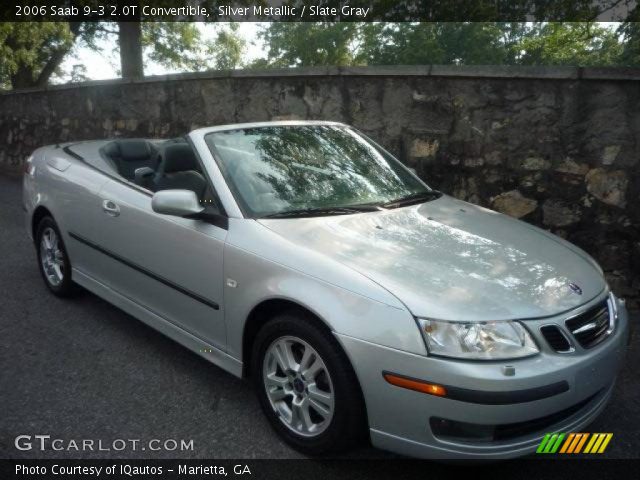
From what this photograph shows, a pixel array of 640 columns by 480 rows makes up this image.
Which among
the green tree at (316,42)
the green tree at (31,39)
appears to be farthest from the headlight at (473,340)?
the green tree at (316,42)

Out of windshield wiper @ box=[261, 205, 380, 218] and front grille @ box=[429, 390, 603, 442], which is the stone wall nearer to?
windshield wiper @ box=[261, 205, 380, 218]

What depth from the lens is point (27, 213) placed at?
5.19 metres

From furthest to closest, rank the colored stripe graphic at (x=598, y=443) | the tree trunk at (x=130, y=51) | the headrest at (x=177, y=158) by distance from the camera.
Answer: the tree trunk at (x=130, y=51)
the headrest at (x=177, y=158)
the colored stripe graphic at (x=598, y=443)

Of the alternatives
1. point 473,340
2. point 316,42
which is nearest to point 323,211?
point 473,340

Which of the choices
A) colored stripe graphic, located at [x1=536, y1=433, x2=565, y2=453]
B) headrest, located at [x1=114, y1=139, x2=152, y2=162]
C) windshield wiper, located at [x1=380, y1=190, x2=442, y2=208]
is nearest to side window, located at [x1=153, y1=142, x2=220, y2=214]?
headrest, located at [x1=114, y1=139, x2=152, y2=162]

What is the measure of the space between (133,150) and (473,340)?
335cm

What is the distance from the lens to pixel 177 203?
10.4 feet

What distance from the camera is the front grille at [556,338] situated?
96.4 inches

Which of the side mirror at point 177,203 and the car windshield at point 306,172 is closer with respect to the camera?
the side mirror at point 177,203

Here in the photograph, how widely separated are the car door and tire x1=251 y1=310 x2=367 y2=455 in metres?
0.40

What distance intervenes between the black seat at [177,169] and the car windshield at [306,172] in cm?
35

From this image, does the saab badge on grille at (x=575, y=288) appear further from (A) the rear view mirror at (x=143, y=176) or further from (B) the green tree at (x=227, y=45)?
(B) the green tree at (x=227, y=45)

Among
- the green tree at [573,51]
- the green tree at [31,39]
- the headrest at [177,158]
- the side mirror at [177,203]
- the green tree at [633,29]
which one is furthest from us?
the green tree at [573,51]

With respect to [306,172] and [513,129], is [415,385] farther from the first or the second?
[513,129]
